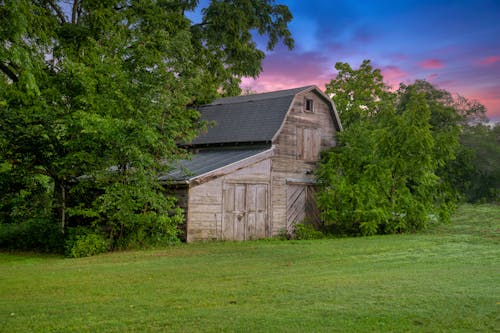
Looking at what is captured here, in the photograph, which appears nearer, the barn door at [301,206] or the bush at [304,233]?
the bush at [304,233]

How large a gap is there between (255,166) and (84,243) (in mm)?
8168

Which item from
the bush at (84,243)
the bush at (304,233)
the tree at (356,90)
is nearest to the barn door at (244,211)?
the bush at (304,233)

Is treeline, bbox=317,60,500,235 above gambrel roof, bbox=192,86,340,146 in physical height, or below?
below

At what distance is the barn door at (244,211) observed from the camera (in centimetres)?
2014

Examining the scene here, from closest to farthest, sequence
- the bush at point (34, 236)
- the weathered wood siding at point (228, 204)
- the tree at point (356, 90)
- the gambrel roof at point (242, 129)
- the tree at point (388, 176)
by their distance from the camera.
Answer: the bush at point (34, 236) < the weathered wood siding at point (228, 204) < the gambrel roof at point (242, 129) < the tree at point (388, 176) < the tree at point (356, 90)

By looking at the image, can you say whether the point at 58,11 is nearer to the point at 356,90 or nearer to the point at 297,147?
the point at 297,147

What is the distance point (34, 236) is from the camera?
17891mm

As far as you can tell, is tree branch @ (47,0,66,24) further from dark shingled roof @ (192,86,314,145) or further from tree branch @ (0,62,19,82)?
dark shingled roof @ (192,86,314,145)

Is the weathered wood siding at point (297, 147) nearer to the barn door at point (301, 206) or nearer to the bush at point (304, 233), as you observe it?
the barn door at point (301, 206)

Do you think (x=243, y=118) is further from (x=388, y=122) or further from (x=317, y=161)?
(x=388, y=122)

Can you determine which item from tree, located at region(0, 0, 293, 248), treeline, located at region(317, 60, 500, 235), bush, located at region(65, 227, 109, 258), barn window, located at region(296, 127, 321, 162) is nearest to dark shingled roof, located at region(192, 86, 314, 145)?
barn window, located at region(296, 127, 321, 162)

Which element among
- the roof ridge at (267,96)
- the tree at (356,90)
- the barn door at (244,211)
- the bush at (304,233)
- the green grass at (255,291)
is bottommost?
the green grass at (255,291)

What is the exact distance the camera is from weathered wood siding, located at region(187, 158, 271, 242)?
19.1 m

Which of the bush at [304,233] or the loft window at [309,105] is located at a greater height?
the loft window at [309,105]
